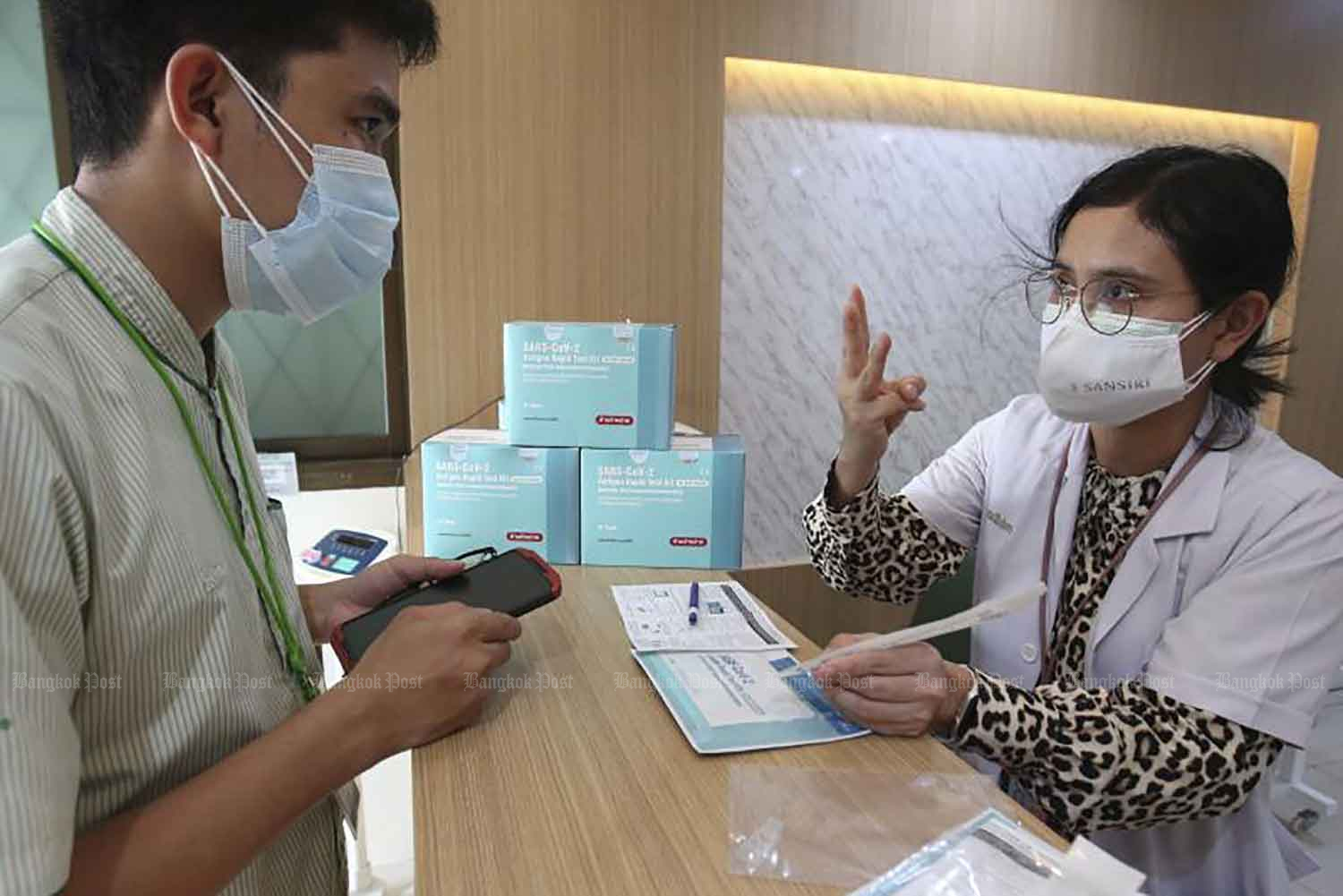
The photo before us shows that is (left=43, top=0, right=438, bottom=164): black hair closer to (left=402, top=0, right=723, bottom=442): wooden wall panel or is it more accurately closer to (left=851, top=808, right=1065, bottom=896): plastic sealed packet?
(left=851, top=808, right=1065, bottom=896): plastic sealed packet

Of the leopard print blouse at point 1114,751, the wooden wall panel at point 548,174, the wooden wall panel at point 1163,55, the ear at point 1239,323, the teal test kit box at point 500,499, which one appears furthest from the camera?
the wooden wall panel at point 1163,55

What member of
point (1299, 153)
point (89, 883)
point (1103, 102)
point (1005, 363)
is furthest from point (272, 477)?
point (1299, 153)

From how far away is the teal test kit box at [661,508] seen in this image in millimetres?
1611

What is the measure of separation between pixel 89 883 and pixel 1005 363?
111 inches

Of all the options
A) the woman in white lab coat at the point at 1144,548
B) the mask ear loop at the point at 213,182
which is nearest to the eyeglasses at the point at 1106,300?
the woman in white lab coat at the point at 1144,548

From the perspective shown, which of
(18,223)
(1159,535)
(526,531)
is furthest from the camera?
(18,223)

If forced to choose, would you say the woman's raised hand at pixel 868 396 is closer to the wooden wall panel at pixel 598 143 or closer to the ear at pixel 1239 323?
the ear at pixel 1239 323

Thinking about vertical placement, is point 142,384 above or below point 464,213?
below

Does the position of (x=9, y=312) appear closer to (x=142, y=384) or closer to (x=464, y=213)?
(x=142, y=384)

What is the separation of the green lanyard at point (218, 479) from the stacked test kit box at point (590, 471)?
67 cm

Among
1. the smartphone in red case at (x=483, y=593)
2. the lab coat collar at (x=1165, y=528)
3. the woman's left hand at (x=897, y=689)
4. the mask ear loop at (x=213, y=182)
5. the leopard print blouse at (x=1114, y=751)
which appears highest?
the mask ear loop at (x=213, y=182)

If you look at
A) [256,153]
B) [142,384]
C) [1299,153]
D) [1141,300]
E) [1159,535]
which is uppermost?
[1299,153]

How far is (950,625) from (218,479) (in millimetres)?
803

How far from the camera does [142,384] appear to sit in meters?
0.74
